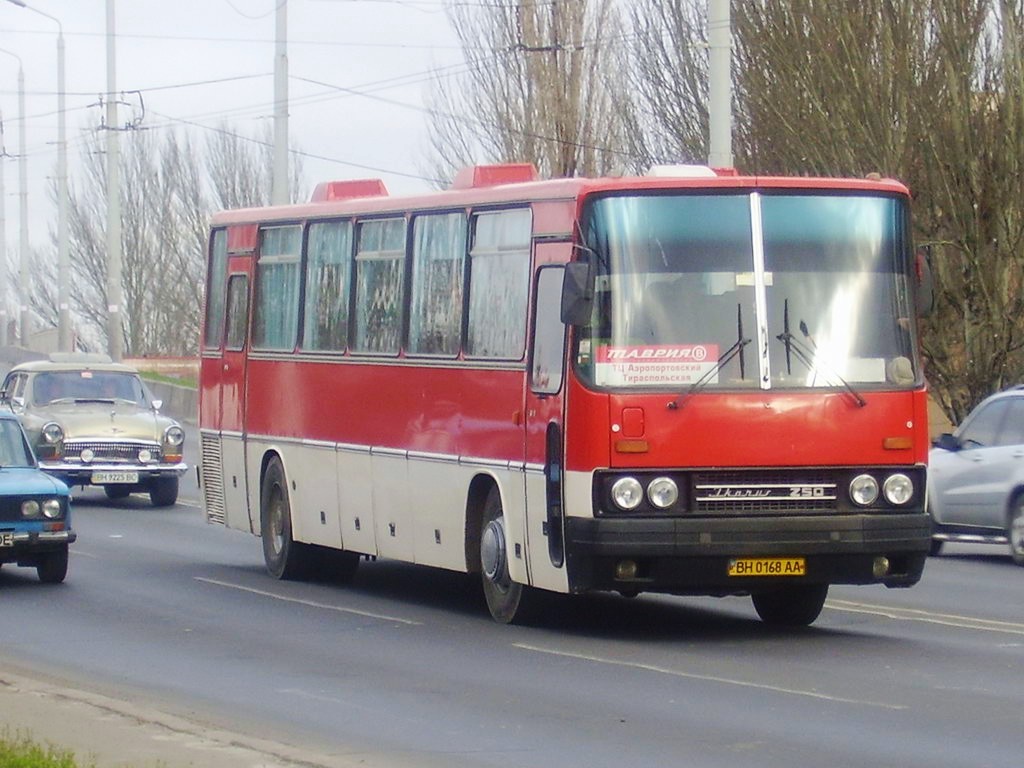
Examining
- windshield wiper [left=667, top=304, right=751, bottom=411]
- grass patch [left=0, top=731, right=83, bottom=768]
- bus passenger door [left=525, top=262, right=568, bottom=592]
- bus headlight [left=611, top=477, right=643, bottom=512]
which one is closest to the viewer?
grass patch [left=0, top=731, right=83, bottom=768]

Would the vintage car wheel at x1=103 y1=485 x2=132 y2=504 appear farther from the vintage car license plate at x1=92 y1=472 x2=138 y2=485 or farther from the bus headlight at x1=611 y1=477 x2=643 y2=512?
the bus headlight at x1=611 y1=477 x2=643 y2=512

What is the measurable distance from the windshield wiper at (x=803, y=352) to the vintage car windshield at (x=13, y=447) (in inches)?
307

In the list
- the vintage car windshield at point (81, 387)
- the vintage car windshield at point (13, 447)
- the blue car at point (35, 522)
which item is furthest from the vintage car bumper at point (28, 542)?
the vintage car windshield at point (81, 387)

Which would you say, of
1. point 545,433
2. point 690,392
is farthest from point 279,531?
point 690,392

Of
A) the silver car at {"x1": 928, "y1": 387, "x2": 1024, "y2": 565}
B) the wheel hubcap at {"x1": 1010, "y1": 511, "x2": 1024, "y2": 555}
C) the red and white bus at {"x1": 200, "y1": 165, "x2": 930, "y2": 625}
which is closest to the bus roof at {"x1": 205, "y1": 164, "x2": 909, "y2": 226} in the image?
the red and white bus at {"x1": 200, "y1": 165, "x2": 930, "y2": 625}

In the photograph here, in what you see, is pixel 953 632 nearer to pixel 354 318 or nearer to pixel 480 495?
pixel 480 495

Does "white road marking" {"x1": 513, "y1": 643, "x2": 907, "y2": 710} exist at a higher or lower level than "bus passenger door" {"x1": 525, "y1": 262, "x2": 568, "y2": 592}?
lower

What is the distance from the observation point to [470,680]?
1275cm

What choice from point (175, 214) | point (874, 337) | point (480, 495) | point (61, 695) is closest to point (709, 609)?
point (480, 495)

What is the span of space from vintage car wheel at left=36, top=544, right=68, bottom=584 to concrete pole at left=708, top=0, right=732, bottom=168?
8902mm

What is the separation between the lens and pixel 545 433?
1448cm

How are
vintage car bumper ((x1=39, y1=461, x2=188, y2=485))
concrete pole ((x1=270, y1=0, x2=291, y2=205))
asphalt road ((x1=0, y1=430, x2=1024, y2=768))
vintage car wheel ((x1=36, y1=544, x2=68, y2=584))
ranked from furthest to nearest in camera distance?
concrete pole ((x1=270, y1=0, x2=291, y2=205)), vintage car bumper ((x1=39, y1=461, x2=188, y2=485)), vintage car wheel ((x1=36, y1=544, x2=68, y2=584)), asphalt road ((x1=0, y1=430, x2=1024, y2=768))

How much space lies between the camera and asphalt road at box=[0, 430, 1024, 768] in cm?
1039

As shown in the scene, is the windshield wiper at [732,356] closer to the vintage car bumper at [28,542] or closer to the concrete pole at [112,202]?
the vintage car bumper at [28,542]
